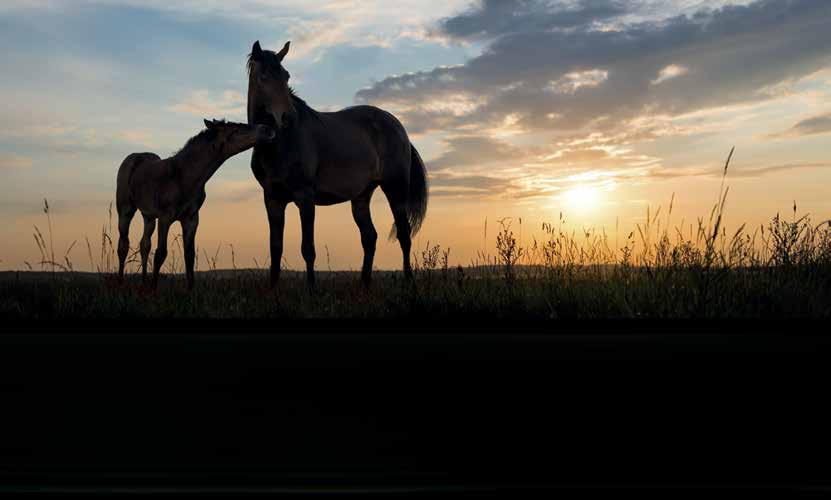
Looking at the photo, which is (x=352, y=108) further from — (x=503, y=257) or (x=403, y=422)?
(x=403, y=422)

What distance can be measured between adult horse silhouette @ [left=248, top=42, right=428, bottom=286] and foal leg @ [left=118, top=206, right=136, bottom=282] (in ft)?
8.46

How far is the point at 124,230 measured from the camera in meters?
11.0

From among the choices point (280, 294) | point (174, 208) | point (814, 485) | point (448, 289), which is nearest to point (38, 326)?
point (280, 294)

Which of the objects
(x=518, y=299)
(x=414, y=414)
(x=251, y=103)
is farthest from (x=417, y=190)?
(x=414, y=414)

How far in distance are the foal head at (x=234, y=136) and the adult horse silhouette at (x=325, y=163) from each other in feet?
0.32

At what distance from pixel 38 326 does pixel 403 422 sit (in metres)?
4.17

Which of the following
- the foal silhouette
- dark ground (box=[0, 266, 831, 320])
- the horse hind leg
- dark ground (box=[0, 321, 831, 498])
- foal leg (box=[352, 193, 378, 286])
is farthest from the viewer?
the horse hind leg

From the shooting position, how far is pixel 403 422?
250 cm

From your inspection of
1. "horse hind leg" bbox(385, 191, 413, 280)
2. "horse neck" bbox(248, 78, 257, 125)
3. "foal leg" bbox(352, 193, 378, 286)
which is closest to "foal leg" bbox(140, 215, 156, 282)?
"horse neck" bbox(248, 78, 257, 125)

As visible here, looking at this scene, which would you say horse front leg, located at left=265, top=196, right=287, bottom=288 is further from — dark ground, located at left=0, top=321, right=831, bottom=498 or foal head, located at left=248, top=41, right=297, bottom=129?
dark ground, located at left=0, top=321, right=831, bottom=498

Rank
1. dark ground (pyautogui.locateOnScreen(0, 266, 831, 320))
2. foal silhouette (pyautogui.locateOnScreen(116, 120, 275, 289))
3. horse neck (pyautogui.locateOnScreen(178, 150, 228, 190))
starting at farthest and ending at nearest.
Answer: horse neck (pyautogui.locateOnScreen(178, 150, 228, 190))
foal silhouette (pyautogui.locateOnScreen(116, 120, 275, 289))
dark ground (pyautogui.locateOnScreen(0, 266, 831, 320))

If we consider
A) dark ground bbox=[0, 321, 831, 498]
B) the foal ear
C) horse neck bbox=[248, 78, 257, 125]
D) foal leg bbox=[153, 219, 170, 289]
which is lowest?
dark ground bbox=[0, 321, 831, 498]

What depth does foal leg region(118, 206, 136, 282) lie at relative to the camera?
34.8ft

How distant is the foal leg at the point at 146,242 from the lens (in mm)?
9172
